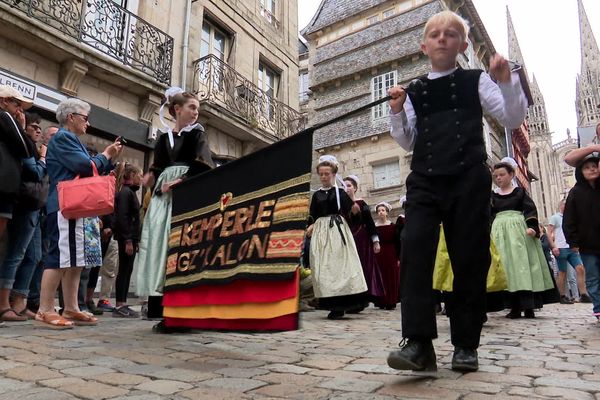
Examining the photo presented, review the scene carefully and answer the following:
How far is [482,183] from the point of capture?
242cm

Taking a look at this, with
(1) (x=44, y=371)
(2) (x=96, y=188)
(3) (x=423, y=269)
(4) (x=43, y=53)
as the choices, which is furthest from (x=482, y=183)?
(4) (x=43, y=53)

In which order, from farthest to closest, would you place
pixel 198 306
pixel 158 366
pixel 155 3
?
pixel 155 3
pixel 198 306
pixel 158 366

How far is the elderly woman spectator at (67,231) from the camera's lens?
13.2ft

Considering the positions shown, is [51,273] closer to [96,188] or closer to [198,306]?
[96,188]

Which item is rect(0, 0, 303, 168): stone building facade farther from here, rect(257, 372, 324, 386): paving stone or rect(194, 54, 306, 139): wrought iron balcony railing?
rect(257, 372, 324, 386): paving stone

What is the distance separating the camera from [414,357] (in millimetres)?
2182

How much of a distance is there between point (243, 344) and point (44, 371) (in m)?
1.36

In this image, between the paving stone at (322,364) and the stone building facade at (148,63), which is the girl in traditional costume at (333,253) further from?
the paving stone at (322,364)

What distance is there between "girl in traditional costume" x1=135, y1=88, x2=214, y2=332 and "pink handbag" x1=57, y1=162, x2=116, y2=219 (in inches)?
13.9

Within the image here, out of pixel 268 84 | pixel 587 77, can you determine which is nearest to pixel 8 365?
pixel 268 84

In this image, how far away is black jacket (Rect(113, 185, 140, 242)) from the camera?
593 cm

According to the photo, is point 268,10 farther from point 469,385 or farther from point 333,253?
point 469,385

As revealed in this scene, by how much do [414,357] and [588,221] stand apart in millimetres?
3471

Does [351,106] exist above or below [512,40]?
below
